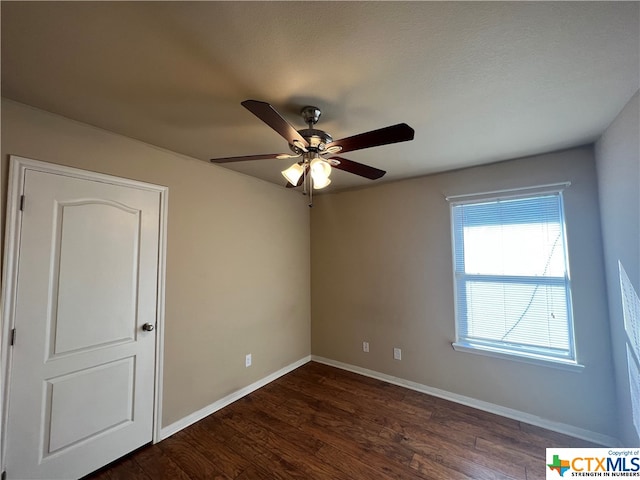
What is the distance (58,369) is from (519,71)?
128 inches

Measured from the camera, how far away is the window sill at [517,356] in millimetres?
2187

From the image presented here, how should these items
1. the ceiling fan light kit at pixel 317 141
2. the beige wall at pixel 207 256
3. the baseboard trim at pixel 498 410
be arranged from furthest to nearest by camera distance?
the baseboard trim at pixel 498 410, the beige wall at pixel 207 256, the ceiling fan light kit at pixel 317 141

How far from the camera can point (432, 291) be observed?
9.44 ft

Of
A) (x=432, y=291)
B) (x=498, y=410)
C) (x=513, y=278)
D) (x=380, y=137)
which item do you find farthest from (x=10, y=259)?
(x=498, y=410)

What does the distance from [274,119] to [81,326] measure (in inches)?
76.5

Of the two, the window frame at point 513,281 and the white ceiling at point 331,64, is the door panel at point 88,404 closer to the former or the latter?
the white ceiling at point 331,64

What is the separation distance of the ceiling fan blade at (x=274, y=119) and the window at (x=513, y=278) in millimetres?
2099

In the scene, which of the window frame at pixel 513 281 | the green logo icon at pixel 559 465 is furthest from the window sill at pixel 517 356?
the green logo icon at pixel 559 465

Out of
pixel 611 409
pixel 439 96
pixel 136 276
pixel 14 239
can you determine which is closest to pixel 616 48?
pixel 439 96

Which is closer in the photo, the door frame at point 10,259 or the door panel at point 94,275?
the door frame at point 10,259

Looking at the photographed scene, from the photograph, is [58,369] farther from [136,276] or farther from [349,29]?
[349,29]

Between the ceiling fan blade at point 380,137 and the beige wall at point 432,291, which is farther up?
the ceiling fan blade at point 380,137

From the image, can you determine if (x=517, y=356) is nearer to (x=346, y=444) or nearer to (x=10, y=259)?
(x=346, y=444)

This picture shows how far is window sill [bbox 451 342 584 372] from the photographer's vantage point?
2187mm
